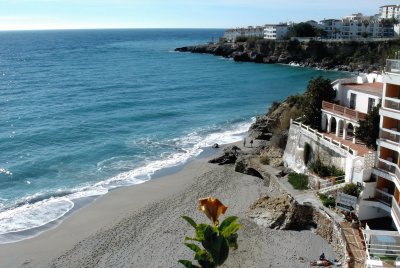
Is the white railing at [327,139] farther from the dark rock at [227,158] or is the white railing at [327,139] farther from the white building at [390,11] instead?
the white building at [390,11]

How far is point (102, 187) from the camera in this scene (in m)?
35.2

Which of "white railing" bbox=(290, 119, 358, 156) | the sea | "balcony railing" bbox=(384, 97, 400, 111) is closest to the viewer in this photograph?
"balcony railing" bbox=(384, 97, 400, 111)

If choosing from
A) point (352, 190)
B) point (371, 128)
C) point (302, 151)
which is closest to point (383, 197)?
point (352, 190)

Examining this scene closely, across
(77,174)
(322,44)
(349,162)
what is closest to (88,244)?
(77,174)

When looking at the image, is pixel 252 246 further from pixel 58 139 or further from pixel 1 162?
pixel 58 139

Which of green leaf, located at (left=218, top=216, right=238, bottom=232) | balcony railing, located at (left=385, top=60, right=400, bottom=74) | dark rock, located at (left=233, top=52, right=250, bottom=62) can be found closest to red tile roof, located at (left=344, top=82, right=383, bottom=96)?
balcony railing, located at (left=385, top=60, right=400, bottom=74)

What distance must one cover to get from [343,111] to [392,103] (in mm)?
7688

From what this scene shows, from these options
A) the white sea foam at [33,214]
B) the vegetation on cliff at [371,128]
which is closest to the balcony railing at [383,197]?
the vegetation on cliff at [371,128]

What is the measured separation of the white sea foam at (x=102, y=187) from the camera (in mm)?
29328

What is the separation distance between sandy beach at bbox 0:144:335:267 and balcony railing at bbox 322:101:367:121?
7.14 m

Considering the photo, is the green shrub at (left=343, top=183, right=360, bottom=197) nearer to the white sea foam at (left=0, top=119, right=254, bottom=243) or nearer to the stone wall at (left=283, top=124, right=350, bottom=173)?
the stone wall at (left=283, top=124, right=350, bottom=173)

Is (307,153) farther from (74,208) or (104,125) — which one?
(104,125)

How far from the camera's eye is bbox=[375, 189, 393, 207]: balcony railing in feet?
76.2

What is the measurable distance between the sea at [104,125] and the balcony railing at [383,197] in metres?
18.9
